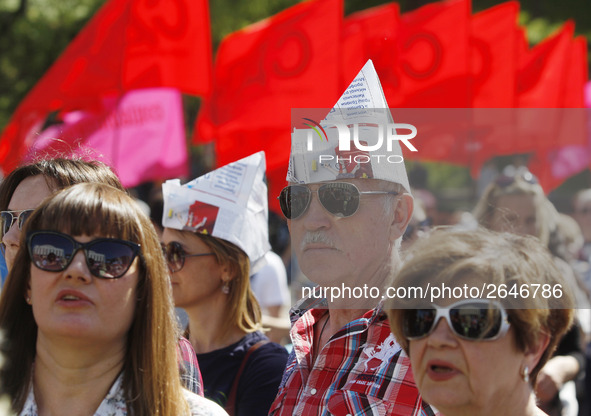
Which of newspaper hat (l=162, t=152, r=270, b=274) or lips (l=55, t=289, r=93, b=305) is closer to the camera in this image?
lips (l=55, t=289, r=93, b=305)

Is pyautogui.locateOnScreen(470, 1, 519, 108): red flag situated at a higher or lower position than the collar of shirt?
higher

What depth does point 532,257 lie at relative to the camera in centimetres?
186

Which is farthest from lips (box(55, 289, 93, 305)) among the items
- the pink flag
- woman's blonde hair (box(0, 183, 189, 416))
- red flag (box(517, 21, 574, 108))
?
red flag (box(517, 21, 574, 108))

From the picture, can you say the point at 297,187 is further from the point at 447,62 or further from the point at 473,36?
the point at 473,36

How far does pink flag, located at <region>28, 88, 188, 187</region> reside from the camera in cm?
738

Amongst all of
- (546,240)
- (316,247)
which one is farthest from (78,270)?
(546,240)

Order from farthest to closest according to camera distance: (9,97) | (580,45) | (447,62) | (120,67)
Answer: (9,97) → (580,45) → (120,67) → (447,62)

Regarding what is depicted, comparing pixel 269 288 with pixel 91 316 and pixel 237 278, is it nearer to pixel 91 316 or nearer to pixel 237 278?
pixel 237 278


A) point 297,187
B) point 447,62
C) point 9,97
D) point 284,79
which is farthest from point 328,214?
point 9,97

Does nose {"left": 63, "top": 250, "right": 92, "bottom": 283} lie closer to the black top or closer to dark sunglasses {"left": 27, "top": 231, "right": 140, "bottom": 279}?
dark sunglasses {"left": 27, "top": 231, "right": 140, "bottom": 279}

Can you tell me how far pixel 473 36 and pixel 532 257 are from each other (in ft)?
22.0

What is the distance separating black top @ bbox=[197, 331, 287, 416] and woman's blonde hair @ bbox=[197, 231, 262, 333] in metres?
0.13

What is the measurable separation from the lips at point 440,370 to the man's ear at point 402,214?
0.78 meters

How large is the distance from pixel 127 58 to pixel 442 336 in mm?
5938
